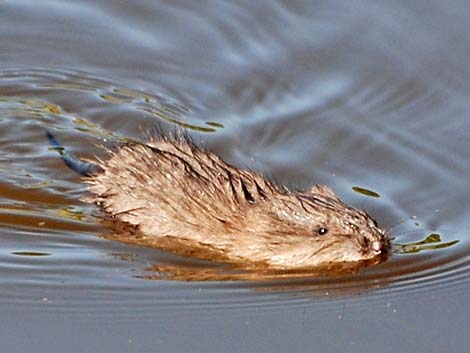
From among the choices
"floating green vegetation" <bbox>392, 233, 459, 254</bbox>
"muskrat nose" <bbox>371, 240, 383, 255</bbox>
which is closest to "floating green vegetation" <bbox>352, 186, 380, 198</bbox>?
"floating green vegetation" <bbox>392, 233, 459, 254</bbox>

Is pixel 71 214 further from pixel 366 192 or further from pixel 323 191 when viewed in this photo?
pixel 366 192

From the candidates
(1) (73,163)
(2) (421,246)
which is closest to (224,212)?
(2) (421,246)

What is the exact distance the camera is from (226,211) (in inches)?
334

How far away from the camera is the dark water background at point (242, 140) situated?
7.39 metres

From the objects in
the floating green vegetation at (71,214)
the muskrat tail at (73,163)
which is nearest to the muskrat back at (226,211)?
the floating green vegetation at (71,214)

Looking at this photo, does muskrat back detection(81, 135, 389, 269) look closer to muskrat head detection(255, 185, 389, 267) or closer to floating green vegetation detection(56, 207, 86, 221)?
muskrat head detection(255, 185, 389, 267)

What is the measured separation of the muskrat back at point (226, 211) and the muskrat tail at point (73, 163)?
43 cm

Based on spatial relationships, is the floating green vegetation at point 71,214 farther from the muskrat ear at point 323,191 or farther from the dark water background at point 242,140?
the muskrat ear at point 323,191

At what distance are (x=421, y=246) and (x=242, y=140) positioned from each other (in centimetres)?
175

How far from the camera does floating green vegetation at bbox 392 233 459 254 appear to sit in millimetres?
8430

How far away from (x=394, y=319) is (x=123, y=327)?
1.40 m

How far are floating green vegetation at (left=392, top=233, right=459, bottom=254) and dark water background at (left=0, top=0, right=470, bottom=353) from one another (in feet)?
0.23

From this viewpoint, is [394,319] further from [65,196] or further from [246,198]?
[65,196]

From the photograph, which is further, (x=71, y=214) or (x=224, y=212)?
(x=71, y=214)
